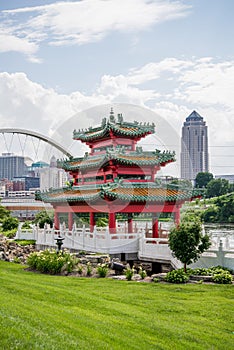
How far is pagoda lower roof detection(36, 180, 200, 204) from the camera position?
74.5 feet

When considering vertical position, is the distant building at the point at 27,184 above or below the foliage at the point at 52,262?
above

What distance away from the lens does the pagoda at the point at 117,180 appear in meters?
23.6

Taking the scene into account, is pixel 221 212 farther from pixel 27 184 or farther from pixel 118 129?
pixel 27 184

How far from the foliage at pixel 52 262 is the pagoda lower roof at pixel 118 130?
9388 millimetres

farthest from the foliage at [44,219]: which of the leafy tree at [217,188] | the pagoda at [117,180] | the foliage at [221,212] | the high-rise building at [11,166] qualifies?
the high-rise building at [11,166]

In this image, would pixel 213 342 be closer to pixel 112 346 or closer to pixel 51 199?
pixel 112 346

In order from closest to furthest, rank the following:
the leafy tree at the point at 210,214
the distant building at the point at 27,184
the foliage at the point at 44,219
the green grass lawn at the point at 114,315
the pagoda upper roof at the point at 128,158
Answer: the green grass lawn at the point at 114,315, the pagoda upper roof at the point at 128,158, the foliage at the point at 44,219, the leafy tree at the point at 210,214, the distant building at the point at 27,184

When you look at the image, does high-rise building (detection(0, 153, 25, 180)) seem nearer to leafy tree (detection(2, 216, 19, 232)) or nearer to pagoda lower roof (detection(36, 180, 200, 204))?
leafy tree (detection(2, 216, 19, 232))

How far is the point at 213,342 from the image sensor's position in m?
9.46

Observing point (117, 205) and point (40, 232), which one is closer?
point (117, 205)

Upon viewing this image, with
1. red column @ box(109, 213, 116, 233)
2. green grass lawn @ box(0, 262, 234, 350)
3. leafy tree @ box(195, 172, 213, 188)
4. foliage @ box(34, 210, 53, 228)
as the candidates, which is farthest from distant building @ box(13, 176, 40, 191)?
green grass lawn @ box(0, 262, 234, 350)

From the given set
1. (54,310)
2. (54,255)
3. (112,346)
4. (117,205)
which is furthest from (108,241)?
(112,346)

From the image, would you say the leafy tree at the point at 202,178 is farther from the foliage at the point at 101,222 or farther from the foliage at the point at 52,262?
the foliage at the point at 52,262

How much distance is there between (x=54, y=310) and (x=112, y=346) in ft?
8.05
